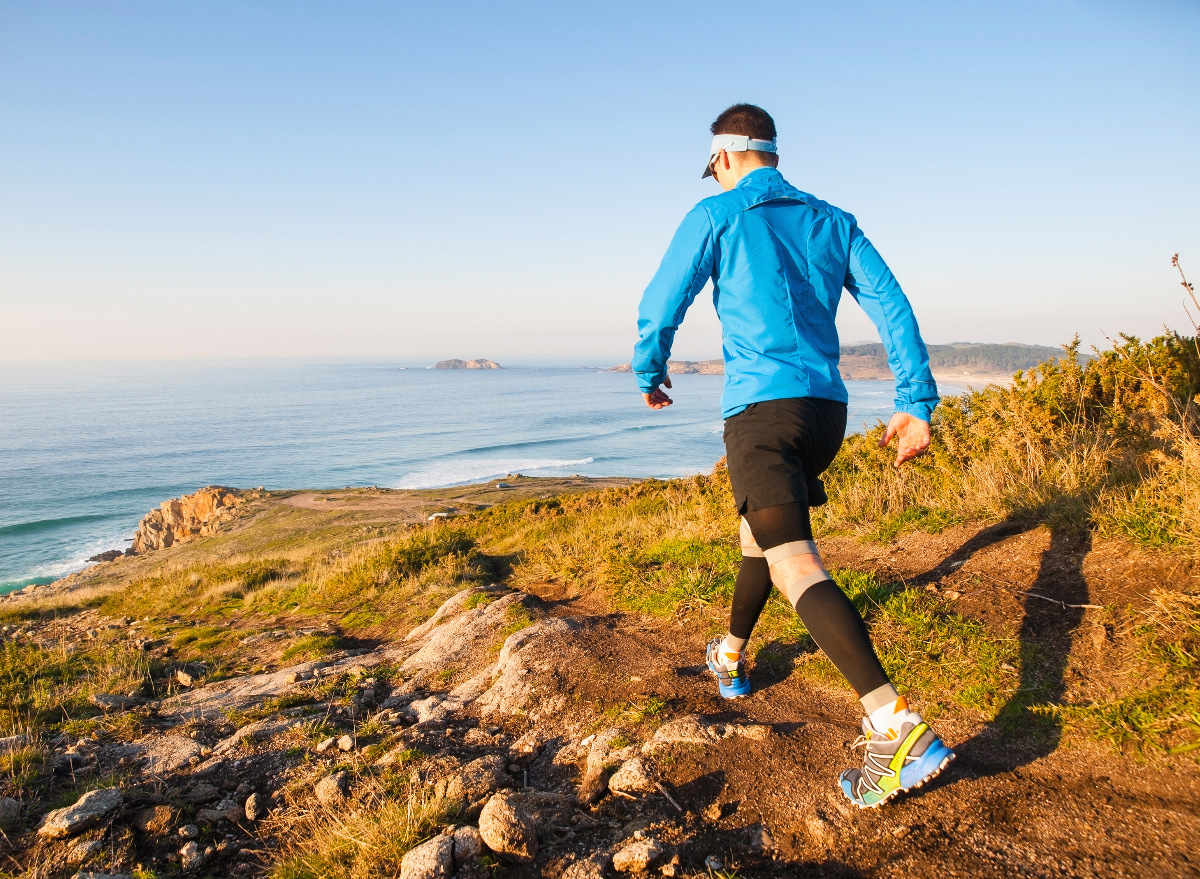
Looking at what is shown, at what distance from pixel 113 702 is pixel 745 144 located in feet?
16.9

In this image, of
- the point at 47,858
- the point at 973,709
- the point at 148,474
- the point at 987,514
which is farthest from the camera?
the point at 148,474

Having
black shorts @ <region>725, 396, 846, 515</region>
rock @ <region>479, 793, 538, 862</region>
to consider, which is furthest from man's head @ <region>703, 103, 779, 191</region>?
rock @ <region>479, 793, 538, 862</region>

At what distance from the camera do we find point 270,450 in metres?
57.4

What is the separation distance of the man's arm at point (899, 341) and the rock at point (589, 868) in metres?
1.77

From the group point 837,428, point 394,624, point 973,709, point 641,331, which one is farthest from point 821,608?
point 394,624

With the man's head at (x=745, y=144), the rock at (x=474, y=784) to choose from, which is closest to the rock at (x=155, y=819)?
the rock at (x=474, y=784)

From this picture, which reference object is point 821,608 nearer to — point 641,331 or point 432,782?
point 641,331

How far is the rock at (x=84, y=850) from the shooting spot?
215 cm

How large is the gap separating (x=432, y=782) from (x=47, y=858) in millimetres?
1304

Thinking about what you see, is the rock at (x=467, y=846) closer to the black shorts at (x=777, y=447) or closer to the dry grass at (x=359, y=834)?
the dry grass at (x=359, y=834)

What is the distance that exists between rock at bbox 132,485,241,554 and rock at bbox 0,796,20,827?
2870 cm

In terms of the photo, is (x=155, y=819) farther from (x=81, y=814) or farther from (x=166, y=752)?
(x=166, y=752)

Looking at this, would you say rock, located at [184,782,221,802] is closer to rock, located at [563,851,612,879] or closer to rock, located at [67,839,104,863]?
rock, located at [67,839,104,863]

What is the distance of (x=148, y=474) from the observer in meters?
46.9
